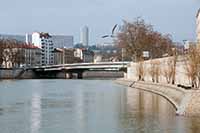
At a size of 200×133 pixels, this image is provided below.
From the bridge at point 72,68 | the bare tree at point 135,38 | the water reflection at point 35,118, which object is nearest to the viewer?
the water reflection at point 35,118

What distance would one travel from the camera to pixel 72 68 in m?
134

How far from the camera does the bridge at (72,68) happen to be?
12210 cm

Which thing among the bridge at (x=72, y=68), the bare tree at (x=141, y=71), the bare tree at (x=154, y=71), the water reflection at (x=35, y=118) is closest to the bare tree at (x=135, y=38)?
the bridge at (x=72, y=68)

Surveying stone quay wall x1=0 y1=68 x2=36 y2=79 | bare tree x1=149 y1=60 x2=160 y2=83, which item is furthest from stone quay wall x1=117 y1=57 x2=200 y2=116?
stone quay wall x1=0 y1=68 x2=36 y2=79

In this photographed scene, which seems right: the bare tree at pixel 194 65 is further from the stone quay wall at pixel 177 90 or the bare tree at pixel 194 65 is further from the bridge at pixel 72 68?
the bridge at pixel 72 68

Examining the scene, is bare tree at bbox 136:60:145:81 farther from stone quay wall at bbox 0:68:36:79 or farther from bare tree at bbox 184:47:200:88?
stone quay wall at bbox 0:68:36:79

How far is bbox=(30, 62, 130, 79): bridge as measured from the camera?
122 meters

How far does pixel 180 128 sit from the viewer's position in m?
24.9

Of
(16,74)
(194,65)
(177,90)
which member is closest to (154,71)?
(194,65)

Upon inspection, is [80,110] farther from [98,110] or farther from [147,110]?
[147,110]

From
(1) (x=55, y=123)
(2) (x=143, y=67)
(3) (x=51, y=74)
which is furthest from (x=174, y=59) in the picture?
(3) (x=51, y=74)

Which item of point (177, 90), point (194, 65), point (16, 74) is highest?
point (194, 65)

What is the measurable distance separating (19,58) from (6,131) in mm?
127640

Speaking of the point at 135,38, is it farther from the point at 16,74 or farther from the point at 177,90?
the point at 177,90
